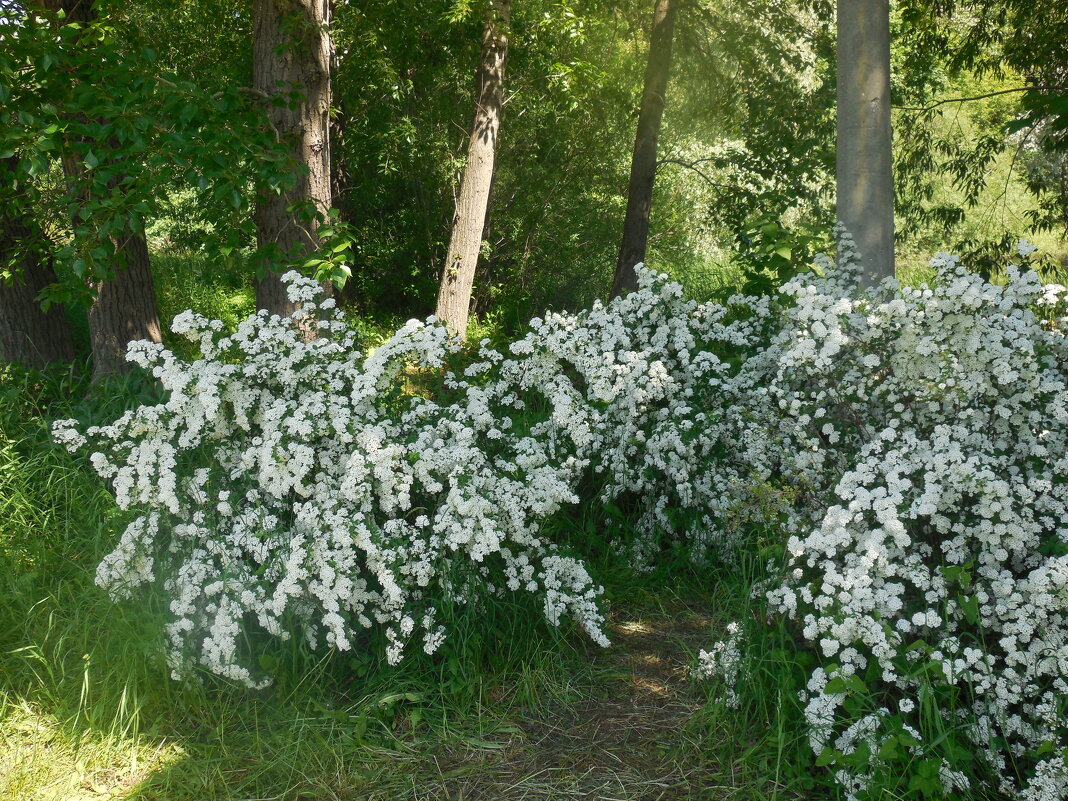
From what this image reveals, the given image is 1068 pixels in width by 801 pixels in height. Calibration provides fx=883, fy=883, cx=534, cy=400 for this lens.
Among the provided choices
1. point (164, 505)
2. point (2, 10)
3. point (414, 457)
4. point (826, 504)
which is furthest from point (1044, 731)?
point (2, 10)

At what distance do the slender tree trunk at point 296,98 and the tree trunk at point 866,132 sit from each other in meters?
3.33

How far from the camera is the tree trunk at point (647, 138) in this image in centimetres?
953

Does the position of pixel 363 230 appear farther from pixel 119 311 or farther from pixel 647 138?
pixel 119 311

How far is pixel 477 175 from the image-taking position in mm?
9000

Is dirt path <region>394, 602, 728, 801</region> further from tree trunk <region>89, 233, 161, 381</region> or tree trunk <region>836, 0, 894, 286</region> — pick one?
tree trunk <region>89, 233, 161, 381</region>

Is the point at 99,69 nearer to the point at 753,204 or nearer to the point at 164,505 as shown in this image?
the point at 164,505

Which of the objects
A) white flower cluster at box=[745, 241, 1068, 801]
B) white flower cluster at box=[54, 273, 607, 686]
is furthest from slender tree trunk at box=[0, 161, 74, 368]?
white flower cluster at box=[745, 241, 1068, 801]

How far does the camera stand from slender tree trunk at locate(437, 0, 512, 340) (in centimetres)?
892

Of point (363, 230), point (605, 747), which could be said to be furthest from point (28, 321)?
point (605, 747)

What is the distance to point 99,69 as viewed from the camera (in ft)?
15.6

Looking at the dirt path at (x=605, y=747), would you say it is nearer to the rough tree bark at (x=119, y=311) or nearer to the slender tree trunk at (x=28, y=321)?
the rough tree bark at (x=119, y=311)

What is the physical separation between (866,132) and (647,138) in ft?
16.2

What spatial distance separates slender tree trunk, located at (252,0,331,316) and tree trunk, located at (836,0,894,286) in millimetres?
3334

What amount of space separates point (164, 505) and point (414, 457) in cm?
107
